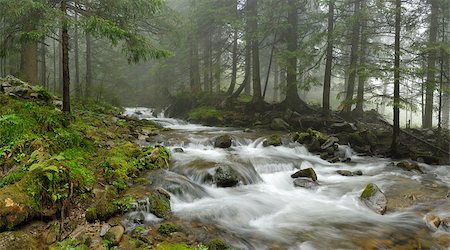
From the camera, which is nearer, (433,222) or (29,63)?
(433,222)

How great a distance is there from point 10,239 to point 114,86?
108 ft

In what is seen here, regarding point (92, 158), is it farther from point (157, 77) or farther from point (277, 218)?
point (157, 77)

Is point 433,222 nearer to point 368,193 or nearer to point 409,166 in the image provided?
point 368,193

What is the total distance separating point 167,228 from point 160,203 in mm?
909

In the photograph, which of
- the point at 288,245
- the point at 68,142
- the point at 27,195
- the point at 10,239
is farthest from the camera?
the point at 68,142

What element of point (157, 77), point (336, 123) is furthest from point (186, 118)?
point (157, 77)

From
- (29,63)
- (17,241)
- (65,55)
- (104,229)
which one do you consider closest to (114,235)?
(104,229)

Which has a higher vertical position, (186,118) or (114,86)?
Result: (114,86)

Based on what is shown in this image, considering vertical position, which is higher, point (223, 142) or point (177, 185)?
point (223, 142)

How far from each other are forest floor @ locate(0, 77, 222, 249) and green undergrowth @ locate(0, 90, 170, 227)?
1 cm

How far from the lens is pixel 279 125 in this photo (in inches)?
648

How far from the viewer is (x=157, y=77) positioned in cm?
3331

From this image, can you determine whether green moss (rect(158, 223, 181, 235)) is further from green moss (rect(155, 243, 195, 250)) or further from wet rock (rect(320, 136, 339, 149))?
wet rock (rect(320, 136, 339, 149))

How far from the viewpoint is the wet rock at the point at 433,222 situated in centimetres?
627
